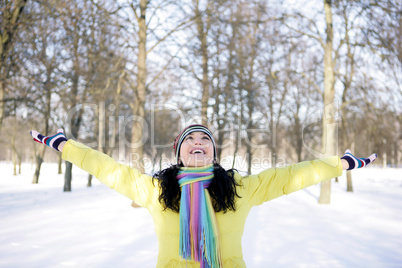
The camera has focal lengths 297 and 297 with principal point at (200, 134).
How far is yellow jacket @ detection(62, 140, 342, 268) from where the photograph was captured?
202cm

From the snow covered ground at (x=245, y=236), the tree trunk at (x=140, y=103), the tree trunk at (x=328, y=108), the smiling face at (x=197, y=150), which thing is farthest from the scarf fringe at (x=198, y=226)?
the tree trunk at (x=328, y=108)

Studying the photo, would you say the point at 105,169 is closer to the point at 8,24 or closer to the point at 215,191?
the point at 215,191

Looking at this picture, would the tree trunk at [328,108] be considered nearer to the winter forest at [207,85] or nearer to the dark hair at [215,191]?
the winter forest at [207,85]

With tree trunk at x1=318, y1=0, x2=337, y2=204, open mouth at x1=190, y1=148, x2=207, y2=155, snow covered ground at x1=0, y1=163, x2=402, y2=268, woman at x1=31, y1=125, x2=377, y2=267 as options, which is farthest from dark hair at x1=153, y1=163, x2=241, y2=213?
tree trunk at x1=318, y1=0, x2=337, y2=204

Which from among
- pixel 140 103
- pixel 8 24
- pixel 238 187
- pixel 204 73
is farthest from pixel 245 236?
pixel 204 73

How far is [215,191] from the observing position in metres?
2.01

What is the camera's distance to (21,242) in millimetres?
5543

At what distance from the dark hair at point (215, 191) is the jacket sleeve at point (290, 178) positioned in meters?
0.16

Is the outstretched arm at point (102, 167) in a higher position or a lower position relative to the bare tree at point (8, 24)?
lower

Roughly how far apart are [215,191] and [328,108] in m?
9.08

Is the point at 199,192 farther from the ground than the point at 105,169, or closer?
closer

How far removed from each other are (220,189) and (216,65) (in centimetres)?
1200

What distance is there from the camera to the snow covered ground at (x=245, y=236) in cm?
469

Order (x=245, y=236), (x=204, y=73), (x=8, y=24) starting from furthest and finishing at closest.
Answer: (x=204, y=73) < (x=8, y=24) < (x=245, y=236)
